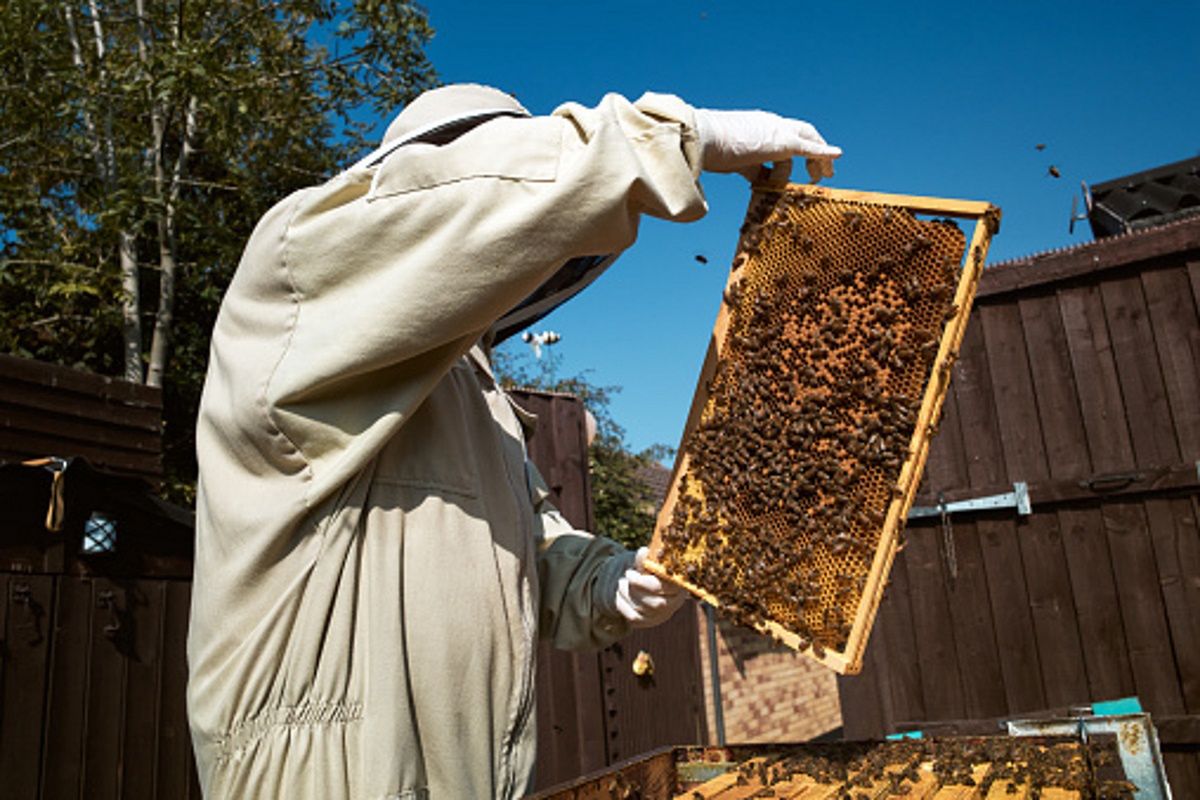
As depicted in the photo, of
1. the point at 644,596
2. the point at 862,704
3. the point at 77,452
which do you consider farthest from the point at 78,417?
the point at 862,704

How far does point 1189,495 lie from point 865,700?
2456mm

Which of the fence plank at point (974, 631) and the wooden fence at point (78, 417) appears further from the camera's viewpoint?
the fence plank at point (974, 631)

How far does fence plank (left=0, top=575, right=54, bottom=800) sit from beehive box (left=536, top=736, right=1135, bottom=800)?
3118 mm

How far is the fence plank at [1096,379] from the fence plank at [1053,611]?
0.53 meters

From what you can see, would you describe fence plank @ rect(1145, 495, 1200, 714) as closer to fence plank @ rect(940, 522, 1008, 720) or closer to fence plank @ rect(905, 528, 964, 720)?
fence plank @ rect(940, 522, 1008, 720)

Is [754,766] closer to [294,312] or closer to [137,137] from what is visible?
[294,312]

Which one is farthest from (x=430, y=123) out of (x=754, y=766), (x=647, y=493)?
(x=647, y=493)

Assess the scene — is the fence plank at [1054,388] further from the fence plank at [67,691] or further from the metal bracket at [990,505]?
the fence plank at [67,691]

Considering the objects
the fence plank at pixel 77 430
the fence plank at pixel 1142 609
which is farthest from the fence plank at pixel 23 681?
the fence plank at pixel 1142 609

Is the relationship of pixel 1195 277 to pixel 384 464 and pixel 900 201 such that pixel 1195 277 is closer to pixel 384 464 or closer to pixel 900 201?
pixel 900 201

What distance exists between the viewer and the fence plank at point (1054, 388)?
579 centimetres

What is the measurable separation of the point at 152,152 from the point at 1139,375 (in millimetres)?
8912

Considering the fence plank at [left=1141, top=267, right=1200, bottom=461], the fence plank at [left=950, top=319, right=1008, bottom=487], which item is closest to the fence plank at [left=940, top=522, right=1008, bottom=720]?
the fence plank at [left=950, top=319, right=1008, bottom=487]

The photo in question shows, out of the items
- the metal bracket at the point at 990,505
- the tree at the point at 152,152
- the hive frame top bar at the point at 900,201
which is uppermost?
the tree at the point at 152,152
